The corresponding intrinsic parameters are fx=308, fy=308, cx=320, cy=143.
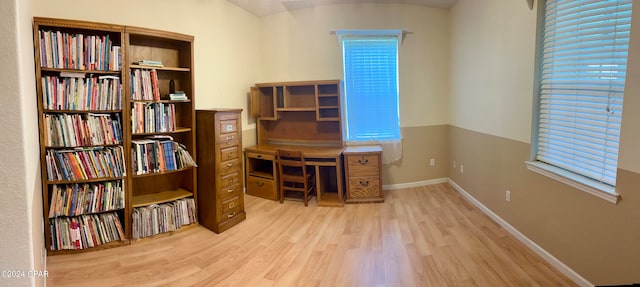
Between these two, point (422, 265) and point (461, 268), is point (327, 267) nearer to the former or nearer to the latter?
point (422, 265)

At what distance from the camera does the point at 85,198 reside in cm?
271

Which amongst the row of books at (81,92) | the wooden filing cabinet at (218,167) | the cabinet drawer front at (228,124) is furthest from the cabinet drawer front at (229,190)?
the row of books at (81,92)

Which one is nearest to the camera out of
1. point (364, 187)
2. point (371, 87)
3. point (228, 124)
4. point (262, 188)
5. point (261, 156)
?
point (228, 124)

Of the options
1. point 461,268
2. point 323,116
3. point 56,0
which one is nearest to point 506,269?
point 461,268

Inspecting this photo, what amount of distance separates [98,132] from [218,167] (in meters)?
1.08

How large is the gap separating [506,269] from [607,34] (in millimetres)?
1785

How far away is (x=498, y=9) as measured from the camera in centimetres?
321

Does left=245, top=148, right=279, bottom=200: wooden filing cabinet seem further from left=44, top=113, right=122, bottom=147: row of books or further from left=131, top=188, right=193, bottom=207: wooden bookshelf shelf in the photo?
left=44, top=113, right=122, bottom=147: row of books

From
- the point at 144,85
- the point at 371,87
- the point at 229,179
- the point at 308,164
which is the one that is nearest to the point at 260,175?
the point at 308,164

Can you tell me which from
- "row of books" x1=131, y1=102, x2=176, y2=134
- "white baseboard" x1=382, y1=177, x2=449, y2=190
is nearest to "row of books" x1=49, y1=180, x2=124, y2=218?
"row of books" x1=131, y1=102, x2=176, y2=134

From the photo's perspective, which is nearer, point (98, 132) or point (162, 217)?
point (98, 132)

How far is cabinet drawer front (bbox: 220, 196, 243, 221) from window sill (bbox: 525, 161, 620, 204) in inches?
115

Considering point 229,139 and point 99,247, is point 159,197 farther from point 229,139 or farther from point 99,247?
point 229,139

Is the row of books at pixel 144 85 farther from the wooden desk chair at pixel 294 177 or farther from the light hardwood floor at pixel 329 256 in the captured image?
the wooden desk chair at pixel 294 177
